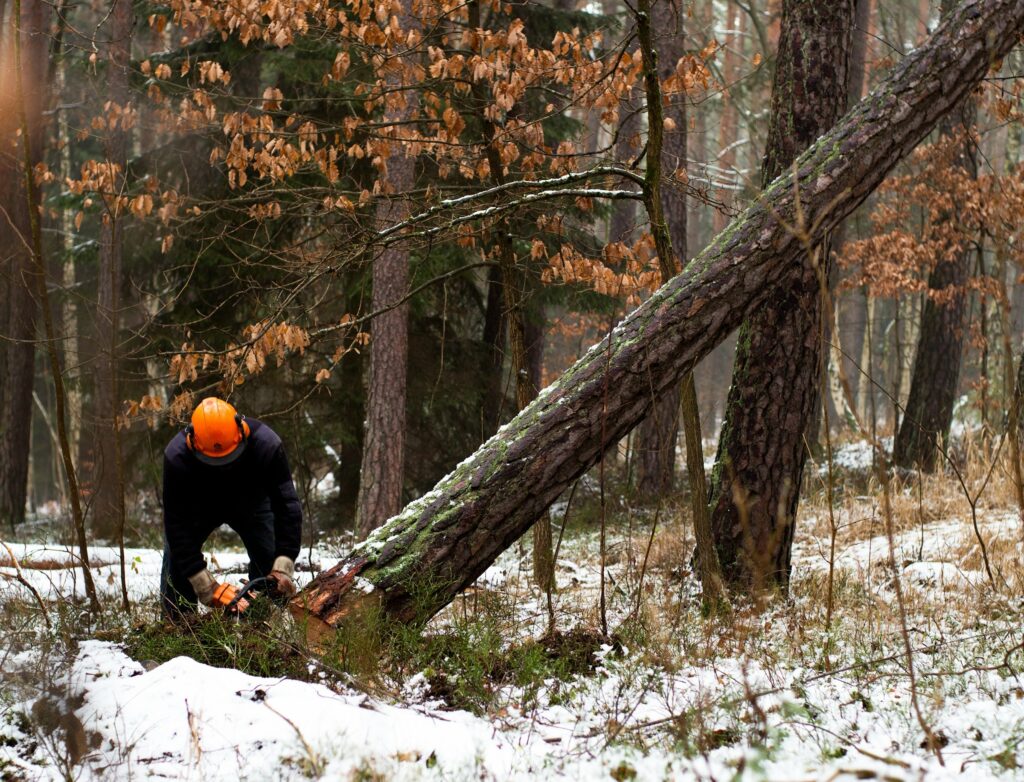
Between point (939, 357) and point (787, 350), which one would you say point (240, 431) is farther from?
point (939, 357)

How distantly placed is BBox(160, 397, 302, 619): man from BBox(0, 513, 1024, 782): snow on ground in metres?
0.63

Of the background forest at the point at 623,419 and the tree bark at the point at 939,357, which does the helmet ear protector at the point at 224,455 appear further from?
the tree bark at the point at 939,357

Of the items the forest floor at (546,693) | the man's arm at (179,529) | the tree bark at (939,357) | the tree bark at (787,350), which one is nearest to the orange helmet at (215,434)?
the man's arm at (179,529)

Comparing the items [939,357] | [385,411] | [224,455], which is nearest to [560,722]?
[224,455]

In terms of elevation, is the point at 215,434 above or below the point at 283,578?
above

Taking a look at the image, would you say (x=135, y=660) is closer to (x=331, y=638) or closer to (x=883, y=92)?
(x=331, y=638)

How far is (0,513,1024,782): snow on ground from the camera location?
2.87 meters

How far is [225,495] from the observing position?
16.8 ft

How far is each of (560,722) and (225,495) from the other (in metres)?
2.66

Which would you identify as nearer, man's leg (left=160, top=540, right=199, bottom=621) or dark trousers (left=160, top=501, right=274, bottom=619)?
man's leg (left=160, top=540, right=199, bottom=621)

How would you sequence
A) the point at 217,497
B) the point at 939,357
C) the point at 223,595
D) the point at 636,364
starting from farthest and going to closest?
1. the point at 939,357
2. the point at 217,497
3. the point at 223,595
4. the point at 636,364

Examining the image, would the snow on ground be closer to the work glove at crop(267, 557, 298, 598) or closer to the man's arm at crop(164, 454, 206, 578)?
the man's arm at crop(164, 454, 206, 578)

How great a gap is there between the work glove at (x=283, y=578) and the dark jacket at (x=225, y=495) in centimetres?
11

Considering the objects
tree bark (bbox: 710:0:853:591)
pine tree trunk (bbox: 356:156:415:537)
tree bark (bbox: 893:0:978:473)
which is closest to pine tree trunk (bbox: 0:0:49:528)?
pine tree trunk (bbox: 356:156:415:537)
